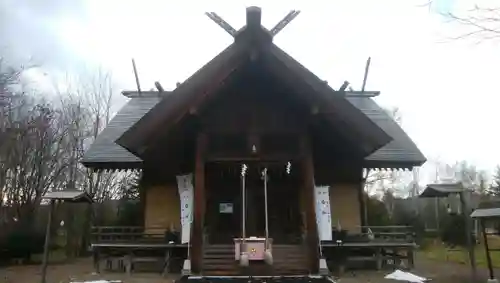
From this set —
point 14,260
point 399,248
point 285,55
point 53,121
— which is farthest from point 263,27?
point 53,121

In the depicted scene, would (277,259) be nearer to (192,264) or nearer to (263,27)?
(192,264)

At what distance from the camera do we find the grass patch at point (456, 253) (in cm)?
1814

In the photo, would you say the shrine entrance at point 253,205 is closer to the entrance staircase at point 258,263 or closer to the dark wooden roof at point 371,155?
the entrance staircase at point 258,263

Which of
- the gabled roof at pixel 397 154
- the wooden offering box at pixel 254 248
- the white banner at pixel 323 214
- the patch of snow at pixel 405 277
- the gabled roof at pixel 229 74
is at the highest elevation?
the gabled roof at pixel 229 74

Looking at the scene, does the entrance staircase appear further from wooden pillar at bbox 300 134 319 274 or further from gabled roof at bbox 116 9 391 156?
gabled roof at bbox 116 9 391 156

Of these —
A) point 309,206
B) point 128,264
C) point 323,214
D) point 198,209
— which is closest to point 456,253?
point 323,214

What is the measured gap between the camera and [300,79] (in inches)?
447

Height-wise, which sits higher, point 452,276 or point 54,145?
point 54,145

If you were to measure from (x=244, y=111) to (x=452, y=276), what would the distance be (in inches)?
261

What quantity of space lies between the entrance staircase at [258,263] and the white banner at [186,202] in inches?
58.2

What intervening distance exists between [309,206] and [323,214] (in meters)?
2.17

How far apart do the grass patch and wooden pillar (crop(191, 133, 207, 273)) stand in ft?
35.9

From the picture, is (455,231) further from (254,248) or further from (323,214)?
(254,248)

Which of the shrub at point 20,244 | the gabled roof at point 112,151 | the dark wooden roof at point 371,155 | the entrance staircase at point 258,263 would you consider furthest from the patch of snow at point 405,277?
the shrub at point 20,244
